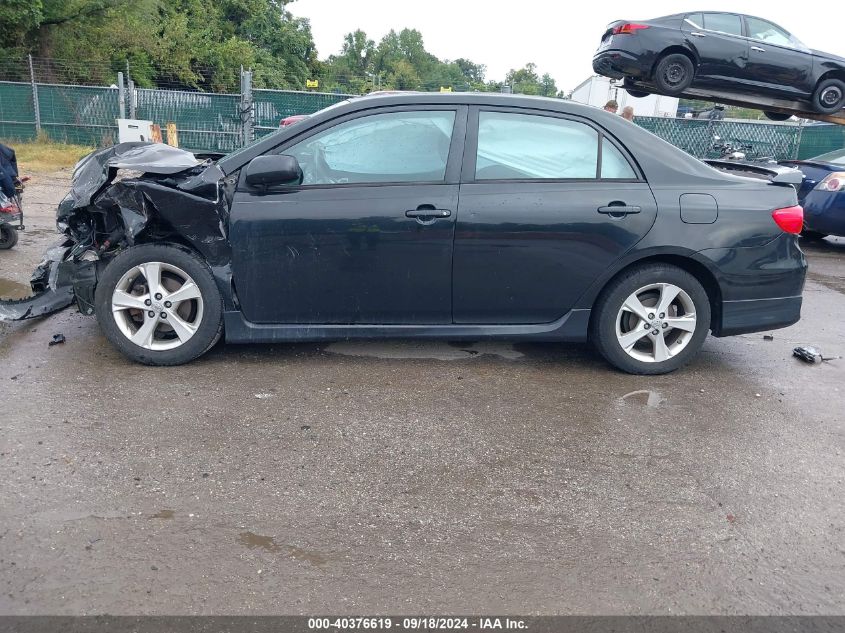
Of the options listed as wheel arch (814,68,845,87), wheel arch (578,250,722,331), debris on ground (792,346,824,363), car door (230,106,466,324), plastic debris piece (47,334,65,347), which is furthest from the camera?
wheel arch (814,68,845,87)

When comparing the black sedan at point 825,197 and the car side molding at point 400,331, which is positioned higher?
the black sedan at point 825,197

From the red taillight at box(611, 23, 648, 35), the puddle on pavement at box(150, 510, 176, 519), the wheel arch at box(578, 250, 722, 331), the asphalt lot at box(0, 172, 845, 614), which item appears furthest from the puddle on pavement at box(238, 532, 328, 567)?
the red taillight at box(611, 23, 648, 35)

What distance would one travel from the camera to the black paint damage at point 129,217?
4.25 m

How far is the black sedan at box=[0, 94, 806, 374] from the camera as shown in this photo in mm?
4293

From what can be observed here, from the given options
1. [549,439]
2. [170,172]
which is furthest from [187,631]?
[170,172]

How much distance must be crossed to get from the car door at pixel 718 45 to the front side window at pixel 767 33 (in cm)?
22

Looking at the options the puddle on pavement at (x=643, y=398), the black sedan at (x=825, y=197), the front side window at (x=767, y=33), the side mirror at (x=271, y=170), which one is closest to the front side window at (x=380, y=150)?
the side mirror at (x=271, y=170)

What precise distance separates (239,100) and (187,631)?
628 inches

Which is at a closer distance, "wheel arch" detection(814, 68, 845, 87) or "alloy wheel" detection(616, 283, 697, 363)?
"alloy wheel" detection(616, 283, 697, 363)

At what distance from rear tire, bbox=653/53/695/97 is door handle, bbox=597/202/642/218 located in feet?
25.9

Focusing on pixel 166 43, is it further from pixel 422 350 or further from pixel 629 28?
pixel 422 350

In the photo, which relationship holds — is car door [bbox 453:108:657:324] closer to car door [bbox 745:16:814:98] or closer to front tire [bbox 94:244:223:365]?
front tire [bbox 94:244:223:365]

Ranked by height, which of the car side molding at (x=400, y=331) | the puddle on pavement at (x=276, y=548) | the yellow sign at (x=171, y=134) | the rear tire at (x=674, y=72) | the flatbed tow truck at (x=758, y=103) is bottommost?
the puddle on pavement at (x=276, y=548)

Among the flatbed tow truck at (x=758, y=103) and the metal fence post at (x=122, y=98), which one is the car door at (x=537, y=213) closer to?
the flatbed tow truck at (x=758, y=103)
